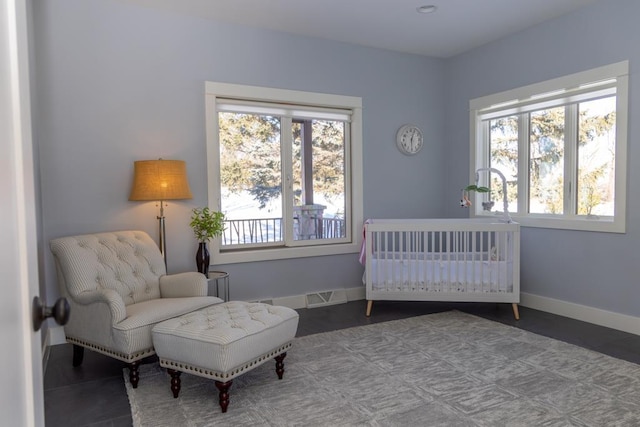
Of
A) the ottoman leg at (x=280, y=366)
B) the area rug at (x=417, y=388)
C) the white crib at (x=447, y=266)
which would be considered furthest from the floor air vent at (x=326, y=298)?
the ottoman leg at (x=280, y=366)

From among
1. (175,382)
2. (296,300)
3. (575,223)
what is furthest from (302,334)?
(575,223)

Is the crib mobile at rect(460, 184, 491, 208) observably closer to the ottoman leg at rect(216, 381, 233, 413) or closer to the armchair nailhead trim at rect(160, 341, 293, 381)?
the armchair nailhead trim at rect(160, 341, 293, 381)

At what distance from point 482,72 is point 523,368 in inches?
122

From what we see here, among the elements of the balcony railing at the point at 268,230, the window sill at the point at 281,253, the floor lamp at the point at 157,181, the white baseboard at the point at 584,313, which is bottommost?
the white baseboard at the point at 584,313

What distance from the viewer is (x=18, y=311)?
2.76ft

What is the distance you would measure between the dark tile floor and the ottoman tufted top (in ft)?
1.34

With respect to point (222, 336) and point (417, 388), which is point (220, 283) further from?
point (417, 388)

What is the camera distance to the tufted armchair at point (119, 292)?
250cm

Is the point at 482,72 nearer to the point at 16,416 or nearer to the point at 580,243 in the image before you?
the point at 580,243

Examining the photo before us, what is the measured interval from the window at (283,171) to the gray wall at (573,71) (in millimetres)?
1451

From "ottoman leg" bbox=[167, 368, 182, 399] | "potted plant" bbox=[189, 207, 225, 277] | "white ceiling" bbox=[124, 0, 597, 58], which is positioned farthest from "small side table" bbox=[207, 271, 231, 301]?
"white ceiling" bbox=[124, 0, 597, 58]

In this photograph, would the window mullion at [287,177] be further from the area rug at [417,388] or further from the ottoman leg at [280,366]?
the ottoman leg at [280,366]

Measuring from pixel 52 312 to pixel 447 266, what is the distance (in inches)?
133

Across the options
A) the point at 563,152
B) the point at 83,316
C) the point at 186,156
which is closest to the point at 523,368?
the point at 563,152
